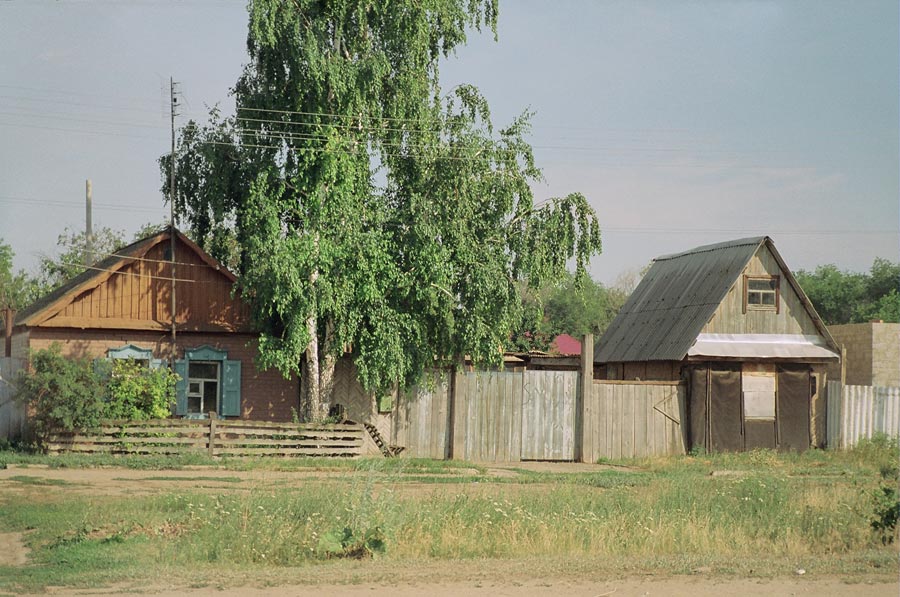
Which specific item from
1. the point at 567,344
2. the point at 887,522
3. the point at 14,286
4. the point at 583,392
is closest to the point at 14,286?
the point at 14,286

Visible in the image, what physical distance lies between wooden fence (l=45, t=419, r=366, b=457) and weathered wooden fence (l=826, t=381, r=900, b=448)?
1391cm

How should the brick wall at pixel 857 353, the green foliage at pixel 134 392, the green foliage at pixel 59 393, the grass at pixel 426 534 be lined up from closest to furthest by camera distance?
the grass at pixel 426 534 < the green foliage at pixel 59 393 < the green foliage at pixel 134 392 < the brick wall at pixel 857 353

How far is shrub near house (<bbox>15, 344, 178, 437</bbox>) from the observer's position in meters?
23.7

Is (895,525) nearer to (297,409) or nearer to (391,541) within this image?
(391,541)

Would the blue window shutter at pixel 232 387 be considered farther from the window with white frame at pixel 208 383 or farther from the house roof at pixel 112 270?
the house roof at pixel 112 270

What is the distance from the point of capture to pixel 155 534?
13656mm

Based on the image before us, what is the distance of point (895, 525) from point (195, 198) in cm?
1990

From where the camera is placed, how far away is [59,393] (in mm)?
23688

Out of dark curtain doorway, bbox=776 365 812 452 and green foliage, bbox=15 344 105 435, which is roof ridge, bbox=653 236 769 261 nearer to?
dark curtain doorway, bbox=776 365 812 452

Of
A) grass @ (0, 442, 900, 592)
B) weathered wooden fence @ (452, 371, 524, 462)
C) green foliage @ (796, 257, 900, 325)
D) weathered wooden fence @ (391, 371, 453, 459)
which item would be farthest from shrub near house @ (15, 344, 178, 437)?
green foliage @ (796, 257, 900, 325)

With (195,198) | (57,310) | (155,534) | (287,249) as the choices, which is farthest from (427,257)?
(155,534)

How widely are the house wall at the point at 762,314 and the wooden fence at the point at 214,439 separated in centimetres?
1109

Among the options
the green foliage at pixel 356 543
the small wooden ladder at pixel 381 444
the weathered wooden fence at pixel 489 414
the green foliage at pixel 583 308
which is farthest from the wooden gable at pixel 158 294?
the green foliage at pixel 583 308

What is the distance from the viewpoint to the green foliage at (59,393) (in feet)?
77.6
